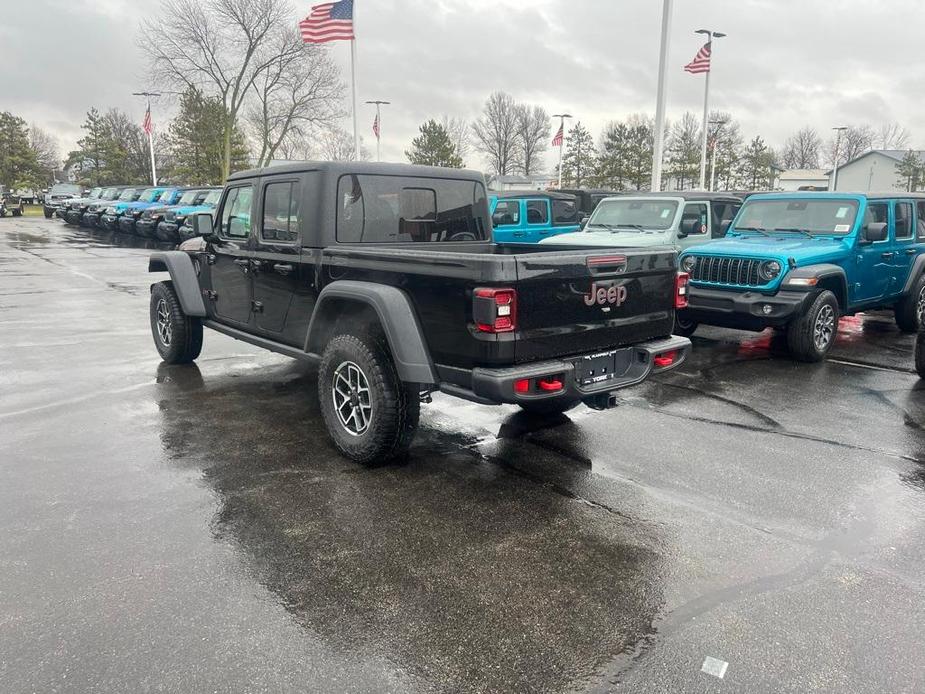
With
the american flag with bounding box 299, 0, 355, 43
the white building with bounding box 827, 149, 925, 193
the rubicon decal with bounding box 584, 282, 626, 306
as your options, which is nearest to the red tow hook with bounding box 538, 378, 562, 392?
the rubicon decal with bounding box 584, 282, 626, 306

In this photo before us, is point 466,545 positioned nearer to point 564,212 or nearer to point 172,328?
point 172,328

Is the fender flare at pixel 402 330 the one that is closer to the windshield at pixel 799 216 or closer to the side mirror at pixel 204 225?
the side mirror at pixel 204 225

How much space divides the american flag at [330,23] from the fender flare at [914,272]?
56.3 feet

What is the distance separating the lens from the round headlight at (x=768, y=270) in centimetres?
753

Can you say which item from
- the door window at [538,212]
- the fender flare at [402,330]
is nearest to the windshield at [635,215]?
the door window at [538,212]

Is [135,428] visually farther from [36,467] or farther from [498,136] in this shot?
[498,136]

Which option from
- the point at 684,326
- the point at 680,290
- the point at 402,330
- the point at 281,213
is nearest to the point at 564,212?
the point at 684,326

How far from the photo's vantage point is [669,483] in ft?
14.3

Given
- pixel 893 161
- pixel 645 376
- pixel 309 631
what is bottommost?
pixel 309 631

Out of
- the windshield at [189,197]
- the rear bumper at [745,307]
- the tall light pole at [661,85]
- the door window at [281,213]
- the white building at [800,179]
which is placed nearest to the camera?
the door window at [281,213]

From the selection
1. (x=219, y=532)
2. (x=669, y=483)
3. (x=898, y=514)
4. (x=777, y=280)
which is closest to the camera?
(x=219, y=532)

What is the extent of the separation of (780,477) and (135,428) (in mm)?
4625

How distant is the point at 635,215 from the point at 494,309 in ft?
25.0

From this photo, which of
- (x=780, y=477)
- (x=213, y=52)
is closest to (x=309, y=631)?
(x=780, y=477)
